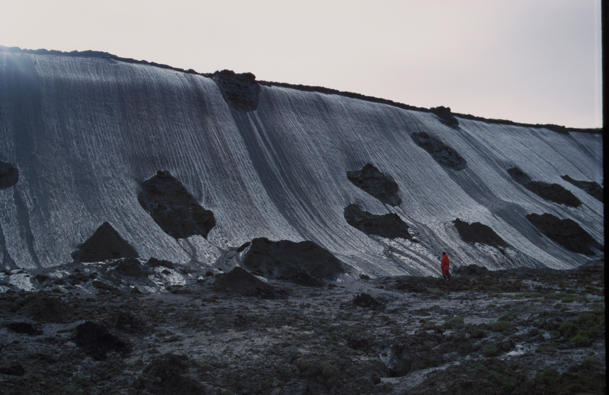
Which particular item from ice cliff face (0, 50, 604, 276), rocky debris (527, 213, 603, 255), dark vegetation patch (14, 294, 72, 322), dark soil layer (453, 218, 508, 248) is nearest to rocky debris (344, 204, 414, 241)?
ice cliff face (0, 50, 604, 276)

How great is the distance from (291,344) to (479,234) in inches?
808

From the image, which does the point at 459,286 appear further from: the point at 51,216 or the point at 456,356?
the point at 51,216

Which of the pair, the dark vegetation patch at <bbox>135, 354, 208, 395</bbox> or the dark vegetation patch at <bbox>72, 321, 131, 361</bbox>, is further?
the dark vegetation patch at <bbox>72, 321, 131, 361</bbox>

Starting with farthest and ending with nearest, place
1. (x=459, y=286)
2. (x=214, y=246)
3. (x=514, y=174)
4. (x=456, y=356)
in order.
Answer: (x=514, y=174), (x=214, y=246), (x=459, y=286), (x=456, y=356)

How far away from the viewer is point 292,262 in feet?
60.2

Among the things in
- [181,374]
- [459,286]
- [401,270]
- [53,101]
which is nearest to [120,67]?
[53,101]

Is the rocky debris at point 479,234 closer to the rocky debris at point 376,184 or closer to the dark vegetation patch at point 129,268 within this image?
the rocky debris at point 376,184

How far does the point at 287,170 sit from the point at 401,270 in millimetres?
10270

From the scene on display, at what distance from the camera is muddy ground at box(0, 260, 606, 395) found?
6.05m

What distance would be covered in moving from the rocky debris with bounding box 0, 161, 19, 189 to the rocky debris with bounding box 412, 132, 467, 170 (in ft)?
94.5

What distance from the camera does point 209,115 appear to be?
94.3 ft

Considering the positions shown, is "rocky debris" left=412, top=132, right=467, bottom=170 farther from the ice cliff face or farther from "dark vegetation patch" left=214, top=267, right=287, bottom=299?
"dark vegetation patch" left=214, top=267, right=287, bottom=299

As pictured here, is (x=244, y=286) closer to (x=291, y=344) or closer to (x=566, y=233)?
(x=291, y=344)

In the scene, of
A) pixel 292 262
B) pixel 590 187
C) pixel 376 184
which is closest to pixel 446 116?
pixel 590 187
